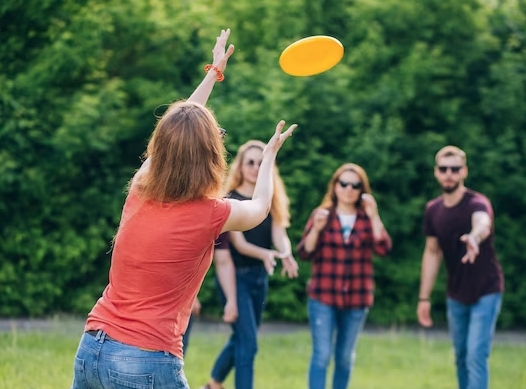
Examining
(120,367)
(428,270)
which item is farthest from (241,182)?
(120,367)

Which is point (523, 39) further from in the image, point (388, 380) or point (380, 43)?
point (388, 380)

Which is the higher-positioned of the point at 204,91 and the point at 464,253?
the point at 204,91

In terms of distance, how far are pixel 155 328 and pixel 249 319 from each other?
345 centimetres

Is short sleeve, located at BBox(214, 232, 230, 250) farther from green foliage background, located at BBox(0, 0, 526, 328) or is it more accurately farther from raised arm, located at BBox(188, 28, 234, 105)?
green foliage background, located at BBox(0, 0, 526, 328)

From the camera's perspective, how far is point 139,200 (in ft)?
13.1

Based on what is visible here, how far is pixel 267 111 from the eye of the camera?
1150cm

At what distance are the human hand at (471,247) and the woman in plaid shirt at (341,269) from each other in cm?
76

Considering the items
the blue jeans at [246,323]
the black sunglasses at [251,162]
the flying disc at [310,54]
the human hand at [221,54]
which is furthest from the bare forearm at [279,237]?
the human hand at [221,54]

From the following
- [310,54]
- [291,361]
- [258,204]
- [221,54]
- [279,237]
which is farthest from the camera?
[291,361]

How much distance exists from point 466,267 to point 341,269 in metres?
0.93

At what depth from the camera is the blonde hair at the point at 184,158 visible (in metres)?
3.89

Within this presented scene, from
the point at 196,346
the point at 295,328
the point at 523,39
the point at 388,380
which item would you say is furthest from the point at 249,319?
the point at 523,39

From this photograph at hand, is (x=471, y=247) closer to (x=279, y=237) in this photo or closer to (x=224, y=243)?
(x=279, y=237)

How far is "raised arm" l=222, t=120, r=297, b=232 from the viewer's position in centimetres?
402
